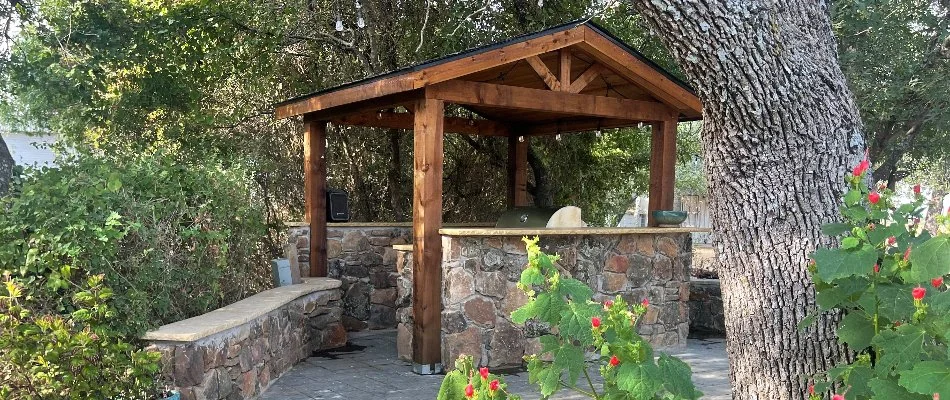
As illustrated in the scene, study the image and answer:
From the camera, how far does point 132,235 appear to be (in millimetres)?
4457

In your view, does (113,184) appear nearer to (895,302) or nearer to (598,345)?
(598,345)

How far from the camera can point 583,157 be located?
10133 millimetres

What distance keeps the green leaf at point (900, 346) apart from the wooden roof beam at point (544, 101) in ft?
13.2

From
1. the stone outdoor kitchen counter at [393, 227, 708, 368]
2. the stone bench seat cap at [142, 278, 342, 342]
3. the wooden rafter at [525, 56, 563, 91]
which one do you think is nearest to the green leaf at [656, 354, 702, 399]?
the stone bench seat cap at [142, 278, 342, 342]

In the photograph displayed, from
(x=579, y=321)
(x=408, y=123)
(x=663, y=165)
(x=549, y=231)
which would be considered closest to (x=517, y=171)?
(x=408, y=123)

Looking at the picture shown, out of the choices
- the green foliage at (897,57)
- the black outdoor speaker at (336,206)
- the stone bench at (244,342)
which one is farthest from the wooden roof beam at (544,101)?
the green foliage at (897,57)

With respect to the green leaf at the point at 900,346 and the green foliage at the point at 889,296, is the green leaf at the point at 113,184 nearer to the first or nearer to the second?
the green foliage at the point at 889,296

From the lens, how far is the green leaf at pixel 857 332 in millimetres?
2207

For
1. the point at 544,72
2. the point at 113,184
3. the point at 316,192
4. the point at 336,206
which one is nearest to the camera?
the point at 113,184

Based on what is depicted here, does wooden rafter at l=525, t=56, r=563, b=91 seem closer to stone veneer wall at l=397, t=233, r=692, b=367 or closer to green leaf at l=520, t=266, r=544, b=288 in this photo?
stone veneer wall at l=397, t=233, r=692, b=367

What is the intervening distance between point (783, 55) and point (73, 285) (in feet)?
12.8

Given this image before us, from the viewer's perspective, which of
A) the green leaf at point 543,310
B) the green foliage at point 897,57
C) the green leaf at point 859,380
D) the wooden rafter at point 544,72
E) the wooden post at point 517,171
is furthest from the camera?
the wooden post at point 517,171

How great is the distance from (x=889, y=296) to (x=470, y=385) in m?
1.23

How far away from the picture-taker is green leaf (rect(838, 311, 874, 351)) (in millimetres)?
2207
